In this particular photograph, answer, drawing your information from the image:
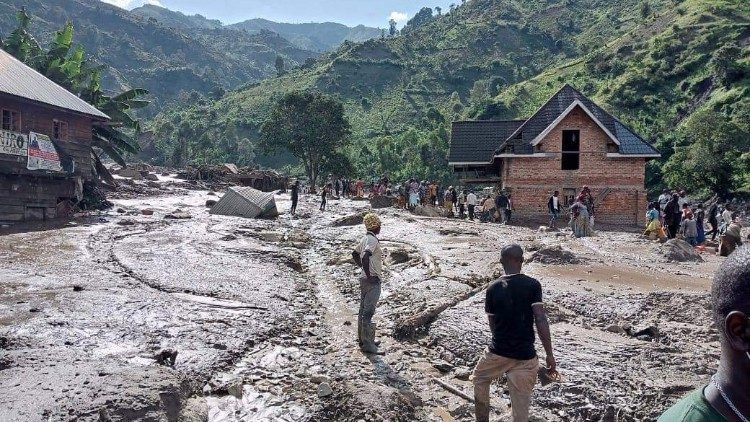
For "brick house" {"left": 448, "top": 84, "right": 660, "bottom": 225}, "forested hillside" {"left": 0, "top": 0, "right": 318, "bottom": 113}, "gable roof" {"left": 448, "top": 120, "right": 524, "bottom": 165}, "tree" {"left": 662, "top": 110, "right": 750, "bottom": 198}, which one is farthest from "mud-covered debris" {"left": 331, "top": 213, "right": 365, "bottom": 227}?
"forested hillside" {"left": 0, "top": 0, "right": 318, "bottom": 113}

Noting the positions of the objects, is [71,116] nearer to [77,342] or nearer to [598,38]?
[77,342]

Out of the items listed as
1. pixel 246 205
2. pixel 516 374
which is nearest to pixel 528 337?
pixel 516 374

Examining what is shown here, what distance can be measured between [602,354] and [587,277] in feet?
15.0

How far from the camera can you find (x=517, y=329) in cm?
458

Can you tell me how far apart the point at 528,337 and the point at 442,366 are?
8.26ft

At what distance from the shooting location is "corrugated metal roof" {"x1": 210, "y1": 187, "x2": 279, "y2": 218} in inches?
952

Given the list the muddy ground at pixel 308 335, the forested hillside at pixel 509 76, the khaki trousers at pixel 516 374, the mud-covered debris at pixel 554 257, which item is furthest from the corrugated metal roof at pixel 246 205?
the forested hillside at pixel 509 76

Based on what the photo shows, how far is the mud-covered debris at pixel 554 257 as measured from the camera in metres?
12.1

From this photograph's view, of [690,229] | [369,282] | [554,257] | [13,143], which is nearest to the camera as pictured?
[369,282]

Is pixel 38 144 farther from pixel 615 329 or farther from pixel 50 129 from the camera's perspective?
pixel 615 329

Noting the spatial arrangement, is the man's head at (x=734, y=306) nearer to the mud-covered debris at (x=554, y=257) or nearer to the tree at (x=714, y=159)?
the mud-covered debris at (x=554, y=257)

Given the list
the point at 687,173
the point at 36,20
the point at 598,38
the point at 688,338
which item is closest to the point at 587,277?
the point at 688,338

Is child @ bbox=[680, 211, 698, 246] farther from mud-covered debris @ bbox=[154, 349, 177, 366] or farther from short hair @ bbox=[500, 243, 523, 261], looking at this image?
mud-covered debris @ bbox=[154, 349, 177, 366]

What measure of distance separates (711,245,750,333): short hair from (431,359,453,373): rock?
5235 millimetres
